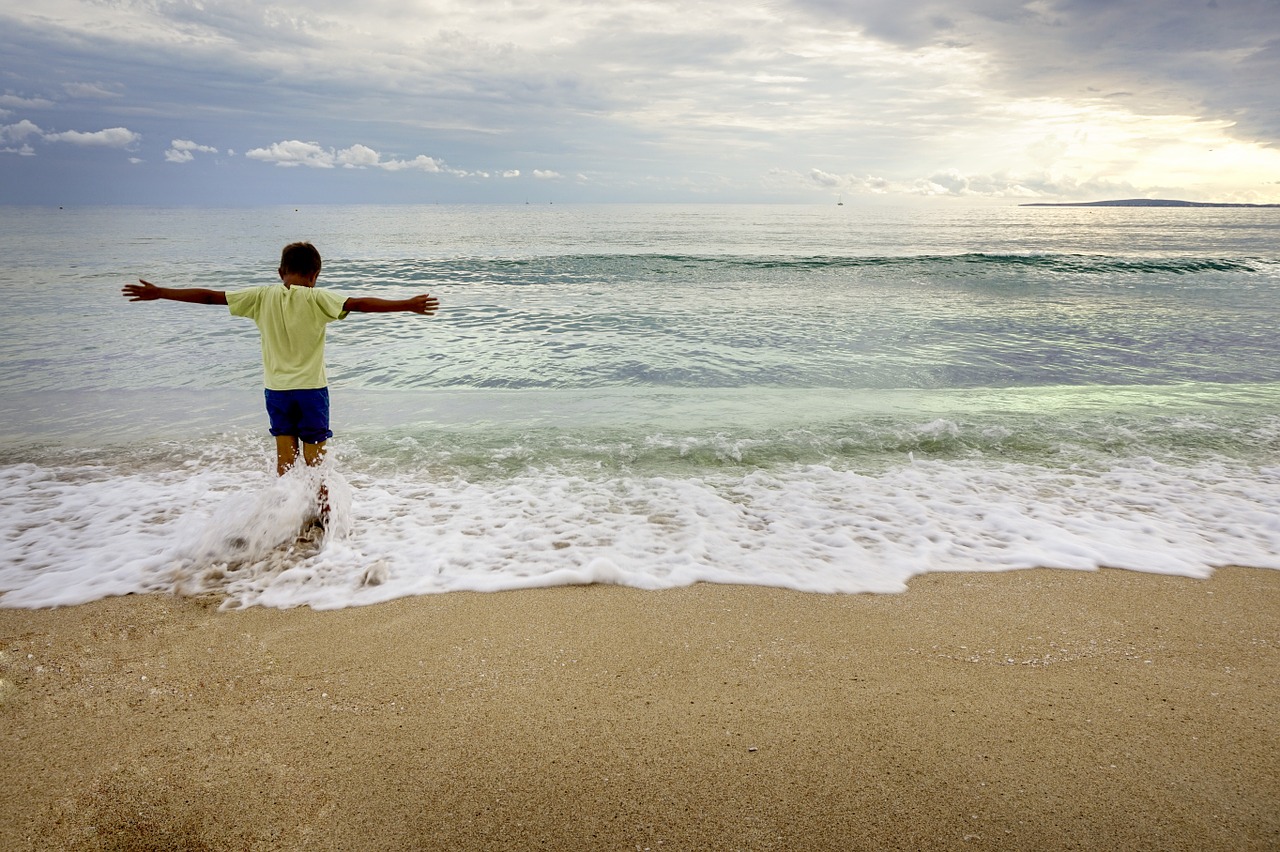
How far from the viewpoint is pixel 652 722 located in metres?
2.96

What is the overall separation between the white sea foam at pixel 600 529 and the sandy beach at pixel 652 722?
0.31m

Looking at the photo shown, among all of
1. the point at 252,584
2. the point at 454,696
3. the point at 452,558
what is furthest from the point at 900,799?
the point at 252,584

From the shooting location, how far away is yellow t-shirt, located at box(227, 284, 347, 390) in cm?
446

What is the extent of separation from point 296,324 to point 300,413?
0.62 meters

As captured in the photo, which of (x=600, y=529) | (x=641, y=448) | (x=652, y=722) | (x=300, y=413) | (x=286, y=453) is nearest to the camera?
(x=652, y=722)

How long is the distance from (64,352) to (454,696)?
12727mm

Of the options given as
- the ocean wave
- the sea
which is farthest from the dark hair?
the ocean wave

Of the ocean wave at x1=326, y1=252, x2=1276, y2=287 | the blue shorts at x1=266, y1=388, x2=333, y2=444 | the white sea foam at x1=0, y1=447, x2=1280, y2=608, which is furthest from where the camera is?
the ocean wave at x1=326, y1=252, x2=1276, y2=287

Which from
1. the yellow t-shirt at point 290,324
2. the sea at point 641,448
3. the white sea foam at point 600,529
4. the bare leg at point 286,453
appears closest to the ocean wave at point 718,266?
the sea at point 641,448

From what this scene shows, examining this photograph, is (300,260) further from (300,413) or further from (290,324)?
(300,413)

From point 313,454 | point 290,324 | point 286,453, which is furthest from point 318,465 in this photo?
point 290,324

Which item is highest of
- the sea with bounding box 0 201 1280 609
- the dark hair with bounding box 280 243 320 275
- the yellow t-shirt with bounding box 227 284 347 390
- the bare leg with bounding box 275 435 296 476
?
the dark hair with bounding box 280 243 320 275

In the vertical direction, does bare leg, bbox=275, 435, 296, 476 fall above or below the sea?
above

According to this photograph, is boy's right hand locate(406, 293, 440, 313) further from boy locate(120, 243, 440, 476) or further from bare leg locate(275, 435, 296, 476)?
bare leg locate(275, 435, 296, 476)
